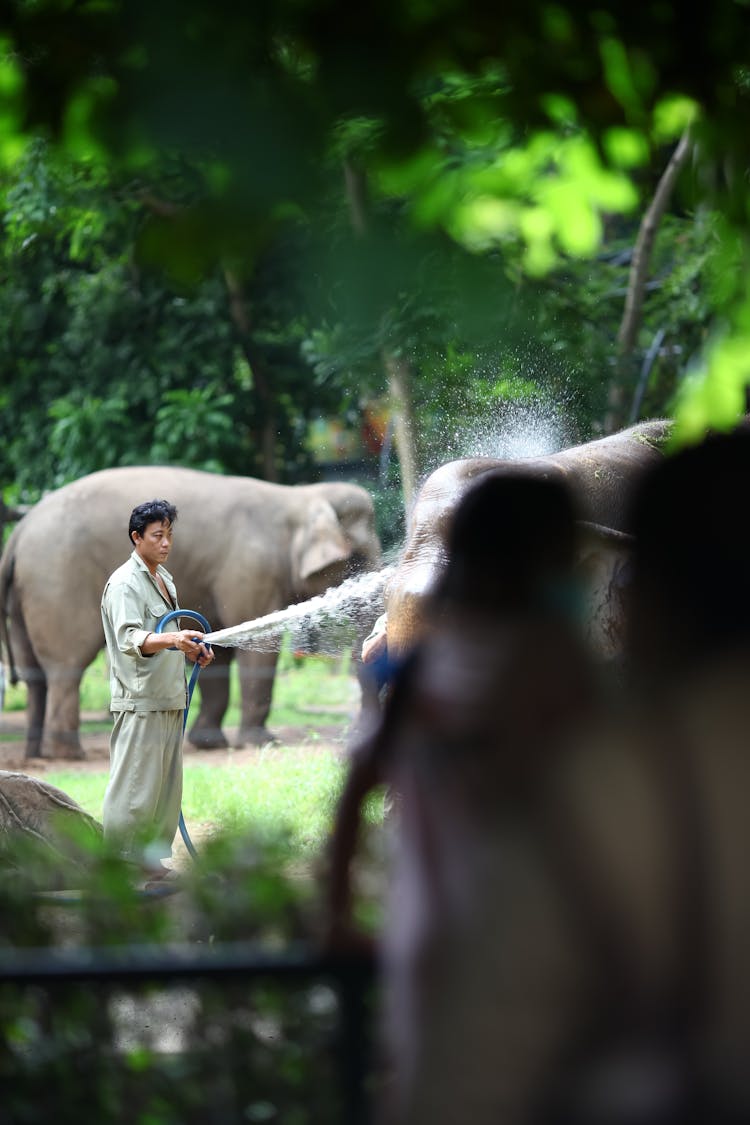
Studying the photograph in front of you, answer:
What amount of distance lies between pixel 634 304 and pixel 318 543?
332cm

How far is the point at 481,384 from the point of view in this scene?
36.0ft

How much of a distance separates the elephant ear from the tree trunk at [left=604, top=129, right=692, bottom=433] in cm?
245

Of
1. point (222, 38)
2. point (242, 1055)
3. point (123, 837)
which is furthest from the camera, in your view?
point (123, 837)

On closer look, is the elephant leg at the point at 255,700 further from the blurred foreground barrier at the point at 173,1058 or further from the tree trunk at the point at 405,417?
the blurred foreground barrier at the point at 173,1058

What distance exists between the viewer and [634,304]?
1228 centimetres

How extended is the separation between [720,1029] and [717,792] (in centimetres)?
27

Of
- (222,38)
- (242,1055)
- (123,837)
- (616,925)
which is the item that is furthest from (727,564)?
(123,837)

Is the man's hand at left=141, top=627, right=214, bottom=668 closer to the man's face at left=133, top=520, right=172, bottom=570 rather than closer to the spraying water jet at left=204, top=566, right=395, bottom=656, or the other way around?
the man's face at left=133, top=520, right=172, bottom=570

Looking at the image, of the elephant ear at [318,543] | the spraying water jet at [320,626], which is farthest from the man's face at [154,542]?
the elephant ear at [318,543]

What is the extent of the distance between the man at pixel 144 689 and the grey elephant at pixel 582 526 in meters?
1.11

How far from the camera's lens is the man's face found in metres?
7.39

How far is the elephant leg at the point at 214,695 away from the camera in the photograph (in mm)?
13438

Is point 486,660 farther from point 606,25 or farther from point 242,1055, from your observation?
point 606,25

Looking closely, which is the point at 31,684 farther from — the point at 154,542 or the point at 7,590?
the point at 154,542
